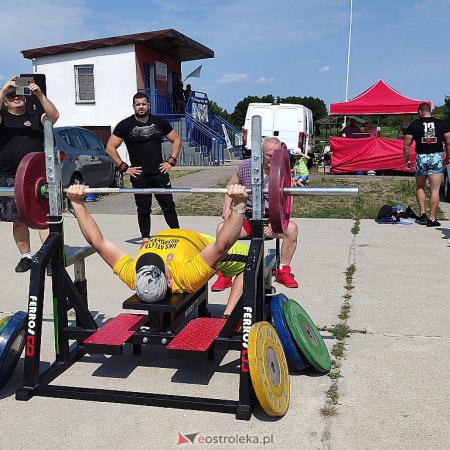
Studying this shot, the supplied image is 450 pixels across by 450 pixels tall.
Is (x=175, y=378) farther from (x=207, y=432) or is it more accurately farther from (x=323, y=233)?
(x=323, y=233)

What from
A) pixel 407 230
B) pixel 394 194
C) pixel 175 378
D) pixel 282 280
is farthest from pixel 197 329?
pixel 394 194

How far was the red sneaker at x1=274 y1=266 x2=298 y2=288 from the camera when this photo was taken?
516 cm

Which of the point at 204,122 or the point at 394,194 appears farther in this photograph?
the point at 204,122

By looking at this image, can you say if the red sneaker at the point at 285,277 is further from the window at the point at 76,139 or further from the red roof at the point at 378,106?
the red roof at the point at 378,106

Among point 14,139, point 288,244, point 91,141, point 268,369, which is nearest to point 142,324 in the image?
point 268,369

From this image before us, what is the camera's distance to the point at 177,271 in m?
3.33

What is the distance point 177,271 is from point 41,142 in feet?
8.89

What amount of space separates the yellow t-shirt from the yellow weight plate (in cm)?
56

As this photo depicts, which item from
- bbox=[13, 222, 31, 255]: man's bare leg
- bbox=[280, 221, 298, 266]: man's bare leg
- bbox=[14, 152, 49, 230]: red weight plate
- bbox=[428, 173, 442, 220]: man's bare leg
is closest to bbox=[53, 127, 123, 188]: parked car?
bbox=[13, 222, 31, 255]: man's bare leg

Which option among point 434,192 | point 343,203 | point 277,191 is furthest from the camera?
point 343,203

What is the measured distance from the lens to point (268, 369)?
284cm

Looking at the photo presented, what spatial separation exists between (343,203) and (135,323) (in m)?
7.81

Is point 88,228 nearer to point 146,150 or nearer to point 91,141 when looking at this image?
point 146,150

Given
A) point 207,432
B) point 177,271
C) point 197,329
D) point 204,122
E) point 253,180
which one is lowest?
point 207,432
